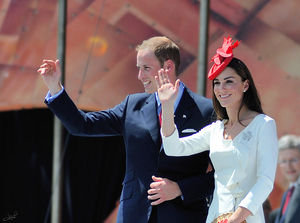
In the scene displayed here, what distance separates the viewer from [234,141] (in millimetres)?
2484

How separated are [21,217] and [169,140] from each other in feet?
10.7

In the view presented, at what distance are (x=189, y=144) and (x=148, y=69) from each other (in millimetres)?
460

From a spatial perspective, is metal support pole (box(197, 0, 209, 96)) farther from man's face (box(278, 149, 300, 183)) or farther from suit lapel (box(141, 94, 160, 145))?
suit lapel (box(141, 94, 160, 145))

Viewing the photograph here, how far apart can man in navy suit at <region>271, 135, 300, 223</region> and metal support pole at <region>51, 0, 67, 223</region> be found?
6.06 ft

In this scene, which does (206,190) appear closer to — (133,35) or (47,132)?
(133,35)

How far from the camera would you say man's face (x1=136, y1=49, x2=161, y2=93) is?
292 cm

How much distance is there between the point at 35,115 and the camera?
5.49m

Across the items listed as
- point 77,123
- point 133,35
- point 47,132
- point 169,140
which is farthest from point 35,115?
point 169,140

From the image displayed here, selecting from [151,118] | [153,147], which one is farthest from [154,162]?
[151,118]

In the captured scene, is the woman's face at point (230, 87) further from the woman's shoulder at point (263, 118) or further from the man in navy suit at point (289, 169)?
the man in navy suit at point (289, 169)

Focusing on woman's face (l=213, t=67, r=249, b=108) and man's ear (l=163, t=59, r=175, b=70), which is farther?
man's ear (l=163, t=59, r=175, b=70)

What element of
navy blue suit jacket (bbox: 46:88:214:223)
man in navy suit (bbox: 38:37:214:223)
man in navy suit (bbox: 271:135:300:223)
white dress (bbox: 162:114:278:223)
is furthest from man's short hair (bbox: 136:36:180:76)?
man in navy suit (bbox: 271:135:300:223)

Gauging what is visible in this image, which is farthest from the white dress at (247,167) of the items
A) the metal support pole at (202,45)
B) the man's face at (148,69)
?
the metal support pole at (202,45)

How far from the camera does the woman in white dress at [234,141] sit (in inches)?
Result: 94.6
